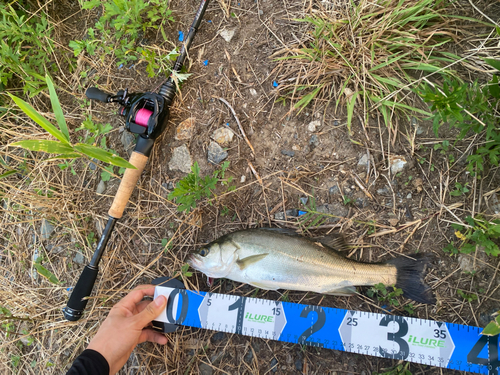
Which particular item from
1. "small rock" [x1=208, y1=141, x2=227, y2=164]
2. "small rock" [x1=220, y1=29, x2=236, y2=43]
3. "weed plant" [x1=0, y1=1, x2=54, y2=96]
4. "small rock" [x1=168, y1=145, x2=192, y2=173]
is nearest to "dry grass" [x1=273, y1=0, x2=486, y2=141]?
"small rock" [x1=220, y1=29, x2=236, y2=43]

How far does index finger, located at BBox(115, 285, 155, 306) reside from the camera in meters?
3.11

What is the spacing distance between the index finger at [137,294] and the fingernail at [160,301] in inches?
5.4

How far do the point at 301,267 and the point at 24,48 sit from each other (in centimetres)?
471

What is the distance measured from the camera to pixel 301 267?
2938mm

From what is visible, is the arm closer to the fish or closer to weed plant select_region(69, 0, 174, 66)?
the fish

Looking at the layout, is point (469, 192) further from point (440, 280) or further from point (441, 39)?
point (441, 39)

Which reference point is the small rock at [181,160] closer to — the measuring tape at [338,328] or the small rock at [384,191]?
the measuring tape at [338,328]

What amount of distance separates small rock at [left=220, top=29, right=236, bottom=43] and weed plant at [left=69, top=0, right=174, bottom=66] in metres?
0.62

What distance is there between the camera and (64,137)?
228 cm

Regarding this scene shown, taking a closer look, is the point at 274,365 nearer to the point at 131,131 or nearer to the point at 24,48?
the point at 131,131

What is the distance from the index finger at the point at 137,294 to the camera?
3109 mm

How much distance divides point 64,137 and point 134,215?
147 cm

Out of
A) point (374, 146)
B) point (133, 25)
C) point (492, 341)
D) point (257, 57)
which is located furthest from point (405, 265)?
point (133, 25)

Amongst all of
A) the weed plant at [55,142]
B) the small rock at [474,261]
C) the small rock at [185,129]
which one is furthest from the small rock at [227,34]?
the small rock at [474,261]
